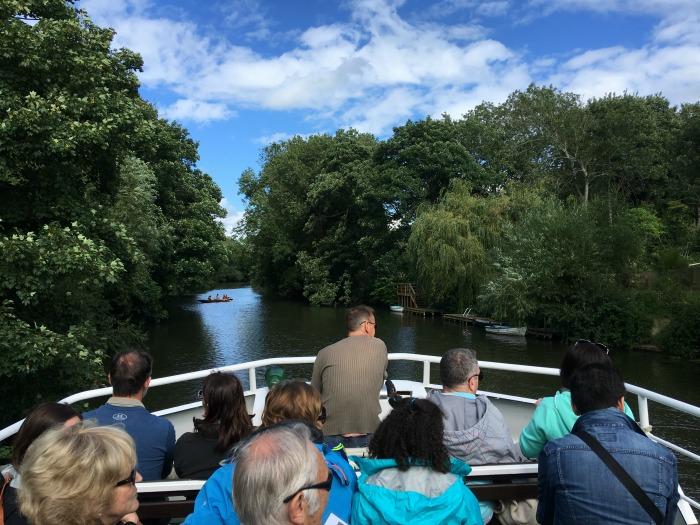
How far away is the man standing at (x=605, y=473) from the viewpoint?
198 centimetres

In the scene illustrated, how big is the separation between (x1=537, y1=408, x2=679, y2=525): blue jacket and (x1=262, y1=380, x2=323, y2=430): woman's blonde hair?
1.10 metres

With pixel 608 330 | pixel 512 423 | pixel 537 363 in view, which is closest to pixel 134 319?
pixel 537 363

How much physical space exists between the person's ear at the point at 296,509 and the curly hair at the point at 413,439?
63 centimetres

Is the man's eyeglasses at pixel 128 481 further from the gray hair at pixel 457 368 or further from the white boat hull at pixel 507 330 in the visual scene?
the white boat hull at pixel 507 330

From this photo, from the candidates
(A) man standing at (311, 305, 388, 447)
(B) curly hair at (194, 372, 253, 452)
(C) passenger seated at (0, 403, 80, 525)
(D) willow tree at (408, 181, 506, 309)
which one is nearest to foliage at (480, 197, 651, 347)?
(D) willow tree at (408, 181, 506, 309)

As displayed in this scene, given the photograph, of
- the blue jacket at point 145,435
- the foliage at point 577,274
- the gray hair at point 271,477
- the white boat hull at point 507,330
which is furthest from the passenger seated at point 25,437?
the white boat hull at point 507,330

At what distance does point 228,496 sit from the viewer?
1.85 metres

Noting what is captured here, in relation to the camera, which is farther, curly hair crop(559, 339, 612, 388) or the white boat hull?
the white boat hull

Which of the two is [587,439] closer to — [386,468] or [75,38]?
[386,468]

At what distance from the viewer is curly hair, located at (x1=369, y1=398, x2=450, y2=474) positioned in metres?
1.99

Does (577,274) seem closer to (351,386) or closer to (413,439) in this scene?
(351,386)

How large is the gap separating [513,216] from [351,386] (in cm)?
2892

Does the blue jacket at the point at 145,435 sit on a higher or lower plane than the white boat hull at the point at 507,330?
higher

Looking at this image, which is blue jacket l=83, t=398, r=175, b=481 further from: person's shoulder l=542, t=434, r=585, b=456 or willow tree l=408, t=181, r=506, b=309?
willow tree l=408, t=181, r=506, b=309
